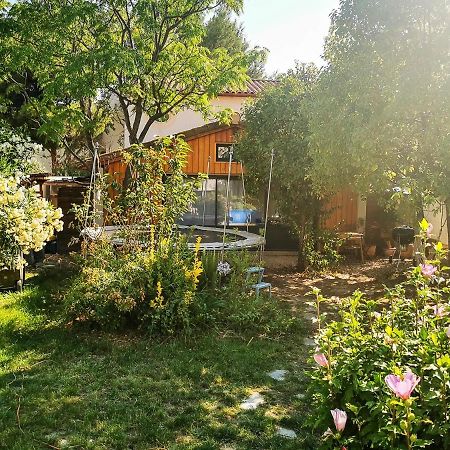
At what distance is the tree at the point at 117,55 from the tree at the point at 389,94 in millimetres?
3592

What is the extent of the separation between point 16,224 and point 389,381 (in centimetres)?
674

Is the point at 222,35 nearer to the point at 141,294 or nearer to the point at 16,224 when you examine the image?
the point at 16,224

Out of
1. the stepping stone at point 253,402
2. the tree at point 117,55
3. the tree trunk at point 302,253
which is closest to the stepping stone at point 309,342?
the stepping stone at point 253,402

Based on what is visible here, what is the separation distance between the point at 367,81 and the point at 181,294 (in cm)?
418

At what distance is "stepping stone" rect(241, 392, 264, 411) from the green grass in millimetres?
68

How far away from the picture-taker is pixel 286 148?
10680 millimetres

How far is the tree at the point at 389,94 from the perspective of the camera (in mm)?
6523

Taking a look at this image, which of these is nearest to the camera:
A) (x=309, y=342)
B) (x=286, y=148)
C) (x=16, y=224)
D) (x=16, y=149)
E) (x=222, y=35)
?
(x=309, y=342)

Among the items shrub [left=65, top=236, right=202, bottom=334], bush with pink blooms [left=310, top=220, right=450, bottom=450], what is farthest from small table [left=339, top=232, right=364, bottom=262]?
bush with pink blooms [left=310, top=220, right=450, bottom=450]

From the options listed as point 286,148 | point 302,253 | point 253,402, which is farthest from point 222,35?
point 253,402

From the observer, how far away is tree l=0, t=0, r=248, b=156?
9.54m

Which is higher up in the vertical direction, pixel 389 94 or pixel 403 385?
pixel 389 94

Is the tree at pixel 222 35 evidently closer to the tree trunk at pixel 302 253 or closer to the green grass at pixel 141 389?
the tree trunk at pixel 302 253

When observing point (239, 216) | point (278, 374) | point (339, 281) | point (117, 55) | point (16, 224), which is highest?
point (117, 55)
